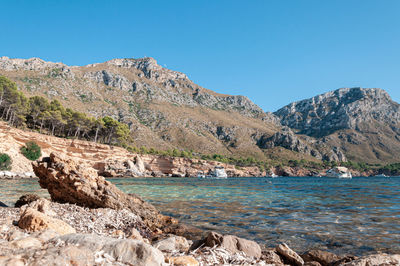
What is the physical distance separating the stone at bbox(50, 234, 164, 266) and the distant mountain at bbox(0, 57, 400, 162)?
100m

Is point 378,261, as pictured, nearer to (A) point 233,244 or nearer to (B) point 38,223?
(A) point 233,244

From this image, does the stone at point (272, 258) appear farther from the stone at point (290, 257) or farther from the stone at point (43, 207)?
the stone at point (43, 207)

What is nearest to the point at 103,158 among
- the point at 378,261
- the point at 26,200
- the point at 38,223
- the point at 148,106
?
the point at 26,200

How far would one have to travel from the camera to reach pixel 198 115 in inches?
5674

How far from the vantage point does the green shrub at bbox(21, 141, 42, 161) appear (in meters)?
45.3

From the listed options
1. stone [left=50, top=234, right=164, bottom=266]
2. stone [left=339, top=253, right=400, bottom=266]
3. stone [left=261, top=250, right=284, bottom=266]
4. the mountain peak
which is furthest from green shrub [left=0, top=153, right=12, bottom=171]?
the mountain peak

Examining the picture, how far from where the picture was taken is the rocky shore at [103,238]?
9.25ft

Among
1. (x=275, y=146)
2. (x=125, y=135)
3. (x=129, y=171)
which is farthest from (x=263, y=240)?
(x=275, y=146)

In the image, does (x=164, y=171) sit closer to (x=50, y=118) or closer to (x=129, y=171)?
(x=129, y=171)

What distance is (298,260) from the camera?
567cm

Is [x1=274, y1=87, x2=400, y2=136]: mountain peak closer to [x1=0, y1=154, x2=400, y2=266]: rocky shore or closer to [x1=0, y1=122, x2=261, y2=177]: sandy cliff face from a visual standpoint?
[x1=0, y1=122, x2=261, y2=177]: sandy cliff face

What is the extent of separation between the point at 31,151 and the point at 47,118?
2002 centimetres

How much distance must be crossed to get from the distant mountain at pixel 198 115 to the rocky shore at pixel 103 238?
300 ft

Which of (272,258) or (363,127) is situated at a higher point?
(363,127)
